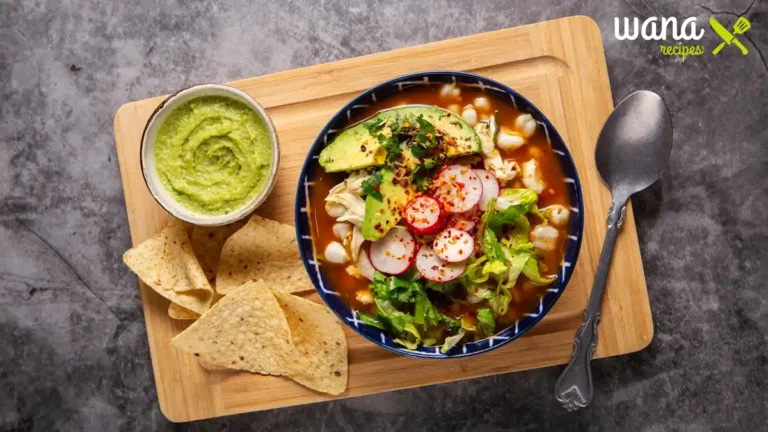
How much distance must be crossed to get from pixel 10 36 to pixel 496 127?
7.13 ft

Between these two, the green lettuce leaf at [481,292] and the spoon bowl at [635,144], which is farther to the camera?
the spoon bowl at [635,144]

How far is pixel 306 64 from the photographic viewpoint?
290cm

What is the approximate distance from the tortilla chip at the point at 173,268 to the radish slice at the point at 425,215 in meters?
0.87

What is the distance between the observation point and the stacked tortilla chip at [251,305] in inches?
103

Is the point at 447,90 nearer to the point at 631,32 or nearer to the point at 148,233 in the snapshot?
the point at 631,32

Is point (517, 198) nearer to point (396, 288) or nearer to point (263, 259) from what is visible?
point (396, 288)

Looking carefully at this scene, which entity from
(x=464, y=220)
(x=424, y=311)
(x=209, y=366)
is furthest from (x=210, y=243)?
(x=464, y=220)

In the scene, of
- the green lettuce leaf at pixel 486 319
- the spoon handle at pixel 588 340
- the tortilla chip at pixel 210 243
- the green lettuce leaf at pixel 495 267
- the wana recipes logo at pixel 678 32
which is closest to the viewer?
the green lettuce leaf at pixel 495 267

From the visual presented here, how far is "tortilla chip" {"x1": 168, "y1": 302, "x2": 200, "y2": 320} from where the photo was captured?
2705 millimetres

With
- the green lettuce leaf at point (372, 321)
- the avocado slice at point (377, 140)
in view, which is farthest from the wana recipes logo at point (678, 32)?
the green lettuce leaf at point (372, 321)

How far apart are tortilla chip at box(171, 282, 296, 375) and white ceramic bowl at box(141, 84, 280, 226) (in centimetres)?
29

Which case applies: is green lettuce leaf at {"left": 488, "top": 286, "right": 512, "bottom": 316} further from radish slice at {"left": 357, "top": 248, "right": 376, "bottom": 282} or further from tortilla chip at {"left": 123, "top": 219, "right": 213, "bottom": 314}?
tortilla chip at {"left": 123, "top": 219, "right": 213, "bottom": 314}

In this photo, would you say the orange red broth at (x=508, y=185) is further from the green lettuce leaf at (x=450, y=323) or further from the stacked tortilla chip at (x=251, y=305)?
the stacked tortilla chip at (x=251, y=305)

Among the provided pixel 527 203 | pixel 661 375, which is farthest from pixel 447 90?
pixel 661 375
